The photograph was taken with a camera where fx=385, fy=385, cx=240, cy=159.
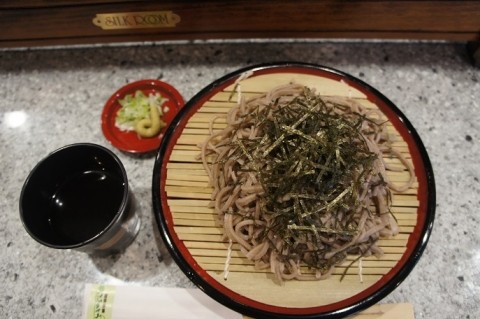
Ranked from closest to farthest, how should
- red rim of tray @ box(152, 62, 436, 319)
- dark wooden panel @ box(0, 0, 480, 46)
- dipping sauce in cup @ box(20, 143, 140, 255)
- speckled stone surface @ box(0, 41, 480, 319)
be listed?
red rim of tray @ box(152, 62, 436, 319) → dipping sauce in cup @ box(20, 143, 140, 255) → speckled stone surface @ box(0, 41, 480, 319) → dark wooden panel @ box(0, 0, 480, 46)

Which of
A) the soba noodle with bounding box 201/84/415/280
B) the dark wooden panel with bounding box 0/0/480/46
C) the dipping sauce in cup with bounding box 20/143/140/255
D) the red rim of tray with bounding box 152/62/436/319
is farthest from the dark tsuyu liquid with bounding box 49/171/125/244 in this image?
the dark wooden panel with bounding box 0/0/480/46

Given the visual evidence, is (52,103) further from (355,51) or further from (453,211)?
(453,211)

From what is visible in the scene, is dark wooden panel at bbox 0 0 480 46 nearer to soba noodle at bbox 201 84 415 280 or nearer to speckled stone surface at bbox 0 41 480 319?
speckled stone surface at bbox 0 41 480 319

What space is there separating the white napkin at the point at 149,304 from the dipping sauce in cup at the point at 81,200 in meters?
0.18

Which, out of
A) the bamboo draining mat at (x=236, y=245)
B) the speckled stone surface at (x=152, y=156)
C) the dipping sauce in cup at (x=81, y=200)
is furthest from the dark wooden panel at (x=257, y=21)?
the dipping sauce in cup at (x=81, y=200)

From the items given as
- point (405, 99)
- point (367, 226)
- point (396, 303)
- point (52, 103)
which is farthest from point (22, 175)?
point (405, 99)

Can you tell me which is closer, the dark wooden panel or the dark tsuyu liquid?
the dark tsuyu liquid

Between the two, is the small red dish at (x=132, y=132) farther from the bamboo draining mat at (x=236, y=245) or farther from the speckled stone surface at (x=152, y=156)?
the bamboo draining mat at (x=236, y=245)

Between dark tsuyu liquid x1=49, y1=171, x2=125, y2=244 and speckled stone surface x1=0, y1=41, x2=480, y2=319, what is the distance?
218 millimetres

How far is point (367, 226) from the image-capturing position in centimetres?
135

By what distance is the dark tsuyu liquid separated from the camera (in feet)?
4.70

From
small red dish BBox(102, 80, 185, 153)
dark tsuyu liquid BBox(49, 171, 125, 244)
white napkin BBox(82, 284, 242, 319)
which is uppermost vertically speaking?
small red dish BBox(102, 80, 185, 153)

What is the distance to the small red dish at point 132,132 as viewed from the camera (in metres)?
1.73

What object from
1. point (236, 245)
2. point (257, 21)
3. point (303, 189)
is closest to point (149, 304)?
point (236, 245)
